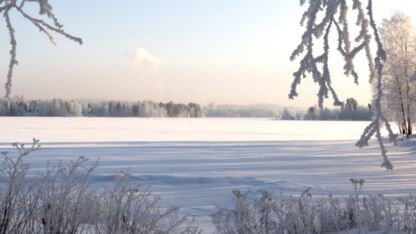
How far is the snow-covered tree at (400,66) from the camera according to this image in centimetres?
2880

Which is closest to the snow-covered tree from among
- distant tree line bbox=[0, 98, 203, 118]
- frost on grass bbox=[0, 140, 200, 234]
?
frost on grass bbox=[0, 140, 200, 234]

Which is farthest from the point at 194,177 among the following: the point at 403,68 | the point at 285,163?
the point at 403,68

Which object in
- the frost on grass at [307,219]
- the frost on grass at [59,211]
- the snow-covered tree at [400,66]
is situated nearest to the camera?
the frost on grass at [59,211]

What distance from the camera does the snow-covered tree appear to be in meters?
28.8

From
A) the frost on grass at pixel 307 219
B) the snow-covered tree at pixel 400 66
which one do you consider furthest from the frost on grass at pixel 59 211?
the snow-covered tree at pixel 400 66

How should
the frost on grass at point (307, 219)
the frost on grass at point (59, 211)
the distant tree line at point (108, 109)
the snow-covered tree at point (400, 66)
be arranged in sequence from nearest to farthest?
1. the frost on grass at point (59, 211)
2. the frost on grass at point (307, 219)
3. the snow-covered tree at point (400, 66)
4. the distant tree line at point (108, 109)

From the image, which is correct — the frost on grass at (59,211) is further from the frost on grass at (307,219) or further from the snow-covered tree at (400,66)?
the snow-covered tree at (400,66)

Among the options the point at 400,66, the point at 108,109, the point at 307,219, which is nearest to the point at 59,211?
the point at 307,219

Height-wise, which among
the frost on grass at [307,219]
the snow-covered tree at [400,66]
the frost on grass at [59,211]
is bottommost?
the frost on grass at [307,219]

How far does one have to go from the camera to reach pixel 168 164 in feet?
55.4

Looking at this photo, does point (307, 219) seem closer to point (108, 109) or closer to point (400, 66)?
point (400, 66)

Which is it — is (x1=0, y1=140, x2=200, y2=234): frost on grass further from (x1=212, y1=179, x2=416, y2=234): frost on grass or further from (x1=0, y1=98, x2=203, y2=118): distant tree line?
(x1=0, y1=98, x2=203, y2=118): distant tree line

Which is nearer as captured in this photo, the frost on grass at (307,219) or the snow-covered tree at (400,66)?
the frost on grass at (307,219)

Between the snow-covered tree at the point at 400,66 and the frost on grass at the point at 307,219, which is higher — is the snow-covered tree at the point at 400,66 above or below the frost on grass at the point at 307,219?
above
